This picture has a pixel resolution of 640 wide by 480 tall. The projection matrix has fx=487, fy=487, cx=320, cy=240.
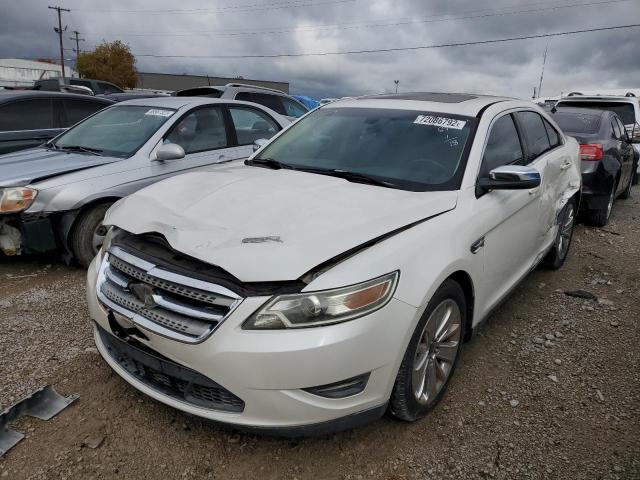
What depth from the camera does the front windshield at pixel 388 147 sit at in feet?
9.56

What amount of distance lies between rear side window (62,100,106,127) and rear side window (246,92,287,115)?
2.97 meters

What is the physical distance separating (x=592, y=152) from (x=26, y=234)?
20.8ft

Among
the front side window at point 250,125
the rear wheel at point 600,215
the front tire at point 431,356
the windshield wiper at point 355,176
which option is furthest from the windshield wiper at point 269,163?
the rear wheel at point 600,215

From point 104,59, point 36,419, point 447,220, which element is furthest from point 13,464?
point 104,59

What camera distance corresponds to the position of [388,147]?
3150 mm

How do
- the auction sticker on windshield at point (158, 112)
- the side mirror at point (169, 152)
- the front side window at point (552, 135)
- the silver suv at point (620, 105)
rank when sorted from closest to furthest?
the front side window at point (552, 135) → the side mirror at point (169, 152) → the auction sticker on windshield at point (158, 112) → the silver suv at point (620, 105)

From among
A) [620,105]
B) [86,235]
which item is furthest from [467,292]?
[620,105]

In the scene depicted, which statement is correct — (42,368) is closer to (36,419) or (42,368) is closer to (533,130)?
(36,419)

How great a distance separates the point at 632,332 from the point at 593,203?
3.20 meters

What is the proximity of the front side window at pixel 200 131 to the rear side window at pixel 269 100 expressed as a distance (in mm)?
3761

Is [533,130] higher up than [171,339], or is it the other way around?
[533,130]

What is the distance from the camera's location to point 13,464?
84.9 inches

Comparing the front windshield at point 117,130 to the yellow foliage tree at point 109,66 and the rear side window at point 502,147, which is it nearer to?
the rear side window at point 502,147

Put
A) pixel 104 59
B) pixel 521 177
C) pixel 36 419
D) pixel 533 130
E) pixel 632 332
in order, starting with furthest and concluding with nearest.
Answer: pixel 104 59 < pixel 533 130 < pixel 632 332 < pixel 521 177 < pixel 36 419
